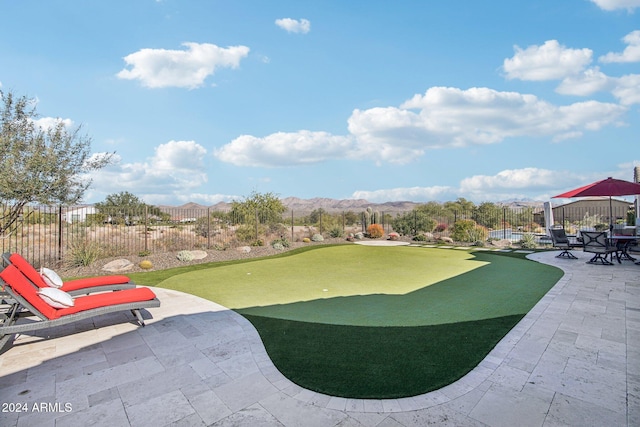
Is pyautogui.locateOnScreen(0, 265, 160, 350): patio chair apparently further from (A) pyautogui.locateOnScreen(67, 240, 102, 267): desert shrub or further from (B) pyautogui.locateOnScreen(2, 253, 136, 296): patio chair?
(A) pyautogui.locateOnScreen(67, 240, 102, 267): desert shrub

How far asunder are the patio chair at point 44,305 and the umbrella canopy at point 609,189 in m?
12.1

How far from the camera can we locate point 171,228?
15586 millimetres

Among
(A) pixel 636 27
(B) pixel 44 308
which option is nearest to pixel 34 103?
(B) pixel 44 308

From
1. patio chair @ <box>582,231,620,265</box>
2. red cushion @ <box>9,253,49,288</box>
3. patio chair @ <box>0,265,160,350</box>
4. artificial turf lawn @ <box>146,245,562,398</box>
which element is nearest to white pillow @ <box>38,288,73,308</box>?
patio chair @ <box>0,265,160,350</box>

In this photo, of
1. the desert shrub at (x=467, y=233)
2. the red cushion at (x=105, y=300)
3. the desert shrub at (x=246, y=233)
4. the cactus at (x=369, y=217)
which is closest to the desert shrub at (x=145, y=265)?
the red cushion at (x=105, y=300)

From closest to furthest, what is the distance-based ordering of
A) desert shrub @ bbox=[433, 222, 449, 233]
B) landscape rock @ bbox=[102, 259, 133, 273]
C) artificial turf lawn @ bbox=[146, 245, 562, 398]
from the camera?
artificial turf lawn @ bbox=[146, 245, 562, 398] < landscape rock @ bbox=[102, 259, 133, 273] < desert shrub @ bbox=[433, 222, 449, 233]

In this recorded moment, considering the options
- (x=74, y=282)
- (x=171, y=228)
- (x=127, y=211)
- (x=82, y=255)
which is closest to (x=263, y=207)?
(x=171, y=228)

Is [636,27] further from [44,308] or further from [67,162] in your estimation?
[67,162]

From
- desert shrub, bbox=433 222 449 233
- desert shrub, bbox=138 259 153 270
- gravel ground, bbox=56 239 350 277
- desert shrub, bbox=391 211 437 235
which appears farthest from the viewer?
desert shrub, bbox=391 211 437 235

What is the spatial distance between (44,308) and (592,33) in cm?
1683

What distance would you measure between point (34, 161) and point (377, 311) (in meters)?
9.74

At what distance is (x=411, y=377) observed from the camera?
2861 millimetres

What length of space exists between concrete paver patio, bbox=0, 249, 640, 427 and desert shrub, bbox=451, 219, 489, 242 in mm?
11759

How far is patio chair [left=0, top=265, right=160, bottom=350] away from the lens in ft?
11.4
